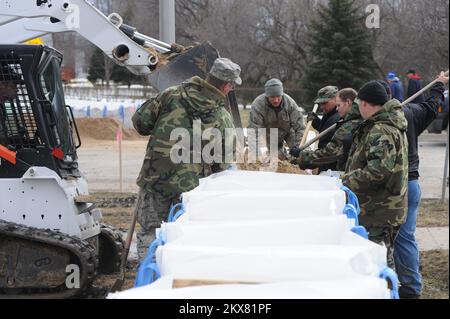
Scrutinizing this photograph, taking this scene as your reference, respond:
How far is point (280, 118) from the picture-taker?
800 cm

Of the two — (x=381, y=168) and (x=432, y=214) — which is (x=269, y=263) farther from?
(x=432, y=214)

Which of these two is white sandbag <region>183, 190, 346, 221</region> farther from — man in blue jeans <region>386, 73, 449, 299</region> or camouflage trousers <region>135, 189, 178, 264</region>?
man in blue jeans <region>386, 73, 449, 299</region>

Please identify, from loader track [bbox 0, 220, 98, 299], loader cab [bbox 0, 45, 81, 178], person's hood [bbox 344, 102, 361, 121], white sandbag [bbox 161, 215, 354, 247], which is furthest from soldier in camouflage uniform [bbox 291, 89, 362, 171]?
white sandbag [bbox 161, 215, 354, 247]

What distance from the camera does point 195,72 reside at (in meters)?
6.56

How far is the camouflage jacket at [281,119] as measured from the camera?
8000mm

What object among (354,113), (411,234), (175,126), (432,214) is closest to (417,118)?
(354,113)

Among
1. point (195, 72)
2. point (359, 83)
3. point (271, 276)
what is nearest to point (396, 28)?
point (359, 83)

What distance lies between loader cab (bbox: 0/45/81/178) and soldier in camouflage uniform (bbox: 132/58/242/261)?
108 cm

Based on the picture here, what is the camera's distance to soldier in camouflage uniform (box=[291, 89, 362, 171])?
18.6ft
